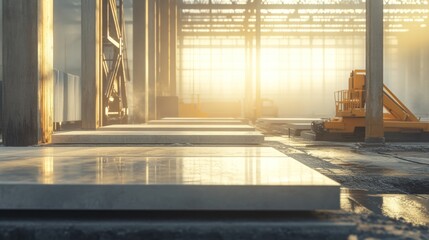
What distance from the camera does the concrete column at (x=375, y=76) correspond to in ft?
37.8

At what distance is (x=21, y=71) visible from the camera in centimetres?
676

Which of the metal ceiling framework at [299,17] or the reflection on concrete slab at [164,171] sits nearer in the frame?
the reflection on concrete slab at [164,171]

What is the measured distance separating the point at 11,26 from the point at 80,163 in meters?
3.75

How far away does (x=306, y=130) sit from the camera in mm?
17188

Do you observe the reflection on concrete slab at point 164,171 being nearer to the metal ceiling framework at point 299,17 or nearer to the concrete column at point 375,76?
the concrete column at point 375,76

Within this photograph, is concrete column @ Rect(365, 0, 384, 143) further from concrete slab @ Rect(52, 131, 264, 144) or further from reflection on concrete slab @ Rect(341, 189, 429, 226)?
reflection on concrete slab @ Rect(341, 189, 429, 226)

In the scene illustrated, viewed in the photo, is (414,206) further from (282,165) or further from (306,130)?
(306,130)

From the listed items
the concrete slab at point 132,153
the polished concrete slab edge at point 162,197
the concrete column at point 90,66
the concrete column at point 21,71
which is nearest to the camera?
the polished concrete slab edge at point 162,197

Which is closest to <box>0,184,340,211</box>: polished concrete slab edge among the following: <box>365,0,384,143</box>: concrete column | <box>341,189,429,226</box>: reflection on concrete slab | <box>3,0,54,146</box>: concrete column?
<box>341,189,429,226</box>: reflection on concrete slab

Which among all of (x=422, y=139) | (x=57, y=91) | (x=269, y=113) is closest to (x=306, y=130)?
(x=422, y=139)

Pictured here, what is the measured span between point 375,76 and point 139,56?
7494 mm

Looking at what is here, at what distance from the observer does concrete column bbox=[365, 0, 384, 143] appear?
11508 mm

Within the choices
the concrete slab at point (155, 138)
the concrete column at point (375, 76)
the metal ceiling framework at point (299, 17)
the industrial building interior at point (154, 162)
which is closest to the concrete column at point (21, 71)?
the industrial building interior at point (154, 162)

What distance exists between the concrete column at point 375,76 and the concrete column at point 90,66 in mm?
6545
